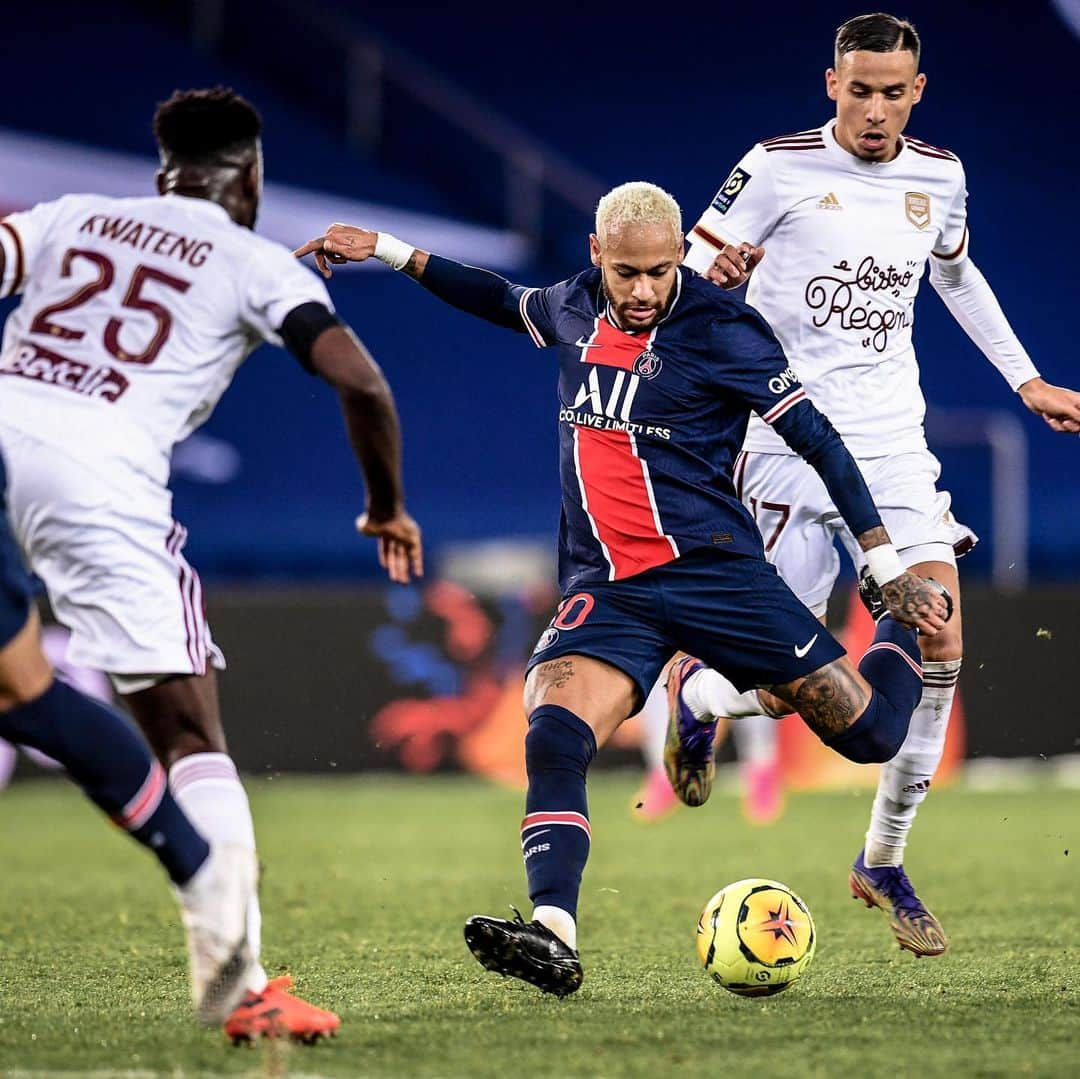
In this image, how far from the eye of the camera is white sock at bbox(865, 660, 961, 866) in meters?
5.38

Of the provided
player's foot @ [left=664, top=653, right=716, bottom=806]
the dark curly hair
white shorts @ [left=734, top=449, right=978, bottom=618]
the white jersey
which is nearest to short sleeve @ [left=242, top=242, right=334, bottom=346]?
the white jersey

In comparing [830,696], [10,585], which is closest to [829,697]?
[830,696]

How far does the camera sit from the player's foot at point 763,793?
10.1 meters

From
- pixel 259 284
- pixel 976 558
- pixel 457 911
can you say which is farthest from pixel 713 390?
pixel 976 558

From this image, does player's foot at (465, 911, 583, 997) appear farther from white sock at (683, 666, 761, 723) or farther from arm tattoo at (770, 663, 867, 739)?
white sock at (683, 666, 761, 723)

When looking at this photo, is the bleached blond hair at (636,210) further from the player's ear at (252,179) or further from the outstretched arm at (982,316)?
the outstretched arm at (982,316)

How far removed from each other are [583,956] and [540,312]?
1.85 metres

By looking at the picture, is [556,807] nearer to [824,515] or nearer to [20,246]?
[824,515]

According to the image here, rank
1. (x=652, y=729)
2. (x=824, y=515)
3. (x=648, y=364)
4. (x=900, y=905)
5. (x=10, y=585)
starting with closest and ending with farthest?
(x=10, y=585), (x=648, y=364), (x=900, y=905), (x=824, y=515), (x=652, y=729)

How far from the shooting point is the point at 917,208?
209 inches

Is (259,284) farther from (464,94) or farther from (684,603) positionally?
(464,94)

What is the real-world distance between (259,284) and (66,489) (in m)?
0.58

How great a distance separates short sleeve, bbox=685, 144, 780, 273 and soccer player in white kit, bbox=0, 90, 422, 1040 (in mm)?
1703

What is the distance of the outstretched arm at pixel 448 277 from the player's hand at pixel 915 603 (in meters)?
1.26
